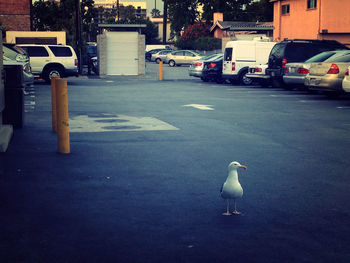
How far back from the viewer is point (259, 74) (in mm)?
24766

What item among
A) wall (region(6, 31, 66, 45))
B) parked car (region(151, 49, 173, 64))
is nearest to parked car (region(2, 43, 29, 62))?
wall (region(6, 31, 66, 45))

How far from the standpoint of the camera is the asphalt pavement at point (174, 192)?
14.9ft

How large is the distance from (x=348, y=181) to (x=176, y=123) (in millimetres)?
5895

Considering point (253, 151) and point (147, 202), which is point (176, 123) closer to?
point (253, 151)

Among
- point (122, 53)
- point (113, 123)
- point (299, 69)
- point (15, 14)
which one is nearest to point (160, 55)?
point (15, 14)

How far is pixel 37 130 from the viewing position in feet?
37.6

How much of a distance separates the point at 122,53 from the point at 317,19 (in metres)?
12.0

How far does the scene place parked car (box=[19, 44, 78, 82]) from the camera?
27172 mm

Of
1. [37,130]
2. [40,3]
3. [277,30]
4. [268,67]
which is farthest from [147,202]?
[40,3]

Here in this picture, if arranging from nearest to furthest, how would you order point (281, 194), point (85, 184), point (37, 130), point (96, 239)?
1. point (96, 239)
2. point (281, 194)
3. point (85, 184)
4. point (37, 130)

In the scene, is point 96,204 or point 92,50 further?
point 92,50

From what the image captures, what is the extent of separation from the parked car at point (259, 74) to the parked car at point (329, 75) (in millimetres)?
5448

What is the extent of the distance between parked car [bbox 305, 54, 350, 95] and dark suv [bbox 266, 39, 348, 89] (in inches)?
175

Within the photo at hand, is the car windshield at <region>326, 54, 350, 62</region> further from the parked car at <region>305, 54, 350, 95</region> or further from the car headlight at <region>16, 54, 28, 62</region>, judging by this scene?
the car headlight at <region>16, 54, 28, 62</region>
